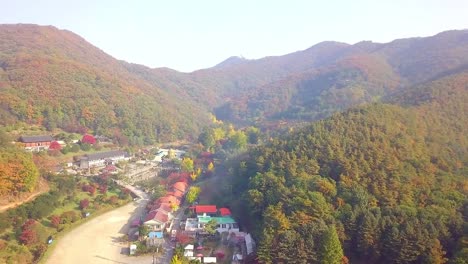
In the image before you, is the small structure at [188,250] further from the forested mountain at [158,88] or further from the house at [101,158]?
the forested mountain at [158,88]

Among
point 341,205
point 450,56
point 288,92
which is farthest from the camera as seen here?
point 288,92

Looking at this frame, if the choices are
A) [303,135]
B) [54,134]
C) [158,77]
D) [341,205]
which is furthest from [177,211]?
[158,77]

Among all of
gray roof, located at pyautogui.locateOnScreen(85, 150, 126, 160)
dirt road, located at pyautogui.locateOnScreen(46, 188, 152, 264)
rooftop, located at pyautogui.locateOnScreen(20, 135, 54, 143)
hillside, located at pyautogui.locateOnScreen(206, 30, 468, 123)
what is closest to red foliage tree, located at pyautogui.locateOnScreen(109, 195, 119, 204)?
dirt road, located at pyautogui.locateOnScreen(46, 188, 152, 264)

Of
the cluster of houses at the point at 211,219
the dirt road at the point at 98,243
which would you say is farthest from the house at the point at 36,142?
the cluster of houses at the point at 211,219

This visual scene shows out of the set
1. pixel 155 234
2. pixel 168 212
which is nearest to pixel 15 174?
pixel 155 234

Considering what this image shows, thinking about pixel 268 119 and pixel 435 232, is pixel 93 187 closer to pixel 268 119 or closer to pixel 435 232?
pixel 435 232

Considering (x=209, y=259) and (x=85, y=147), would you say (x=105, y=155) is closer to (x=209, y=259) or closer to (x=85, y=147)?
(x=85, y=147)

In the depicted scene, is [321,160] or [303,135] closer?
[321,160]

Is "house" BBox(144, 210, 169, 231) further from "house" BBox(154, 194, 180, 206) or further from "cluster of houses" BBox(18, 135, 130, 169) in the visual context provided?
"cluster of houses" BBox(18, 135, 130, 169)
